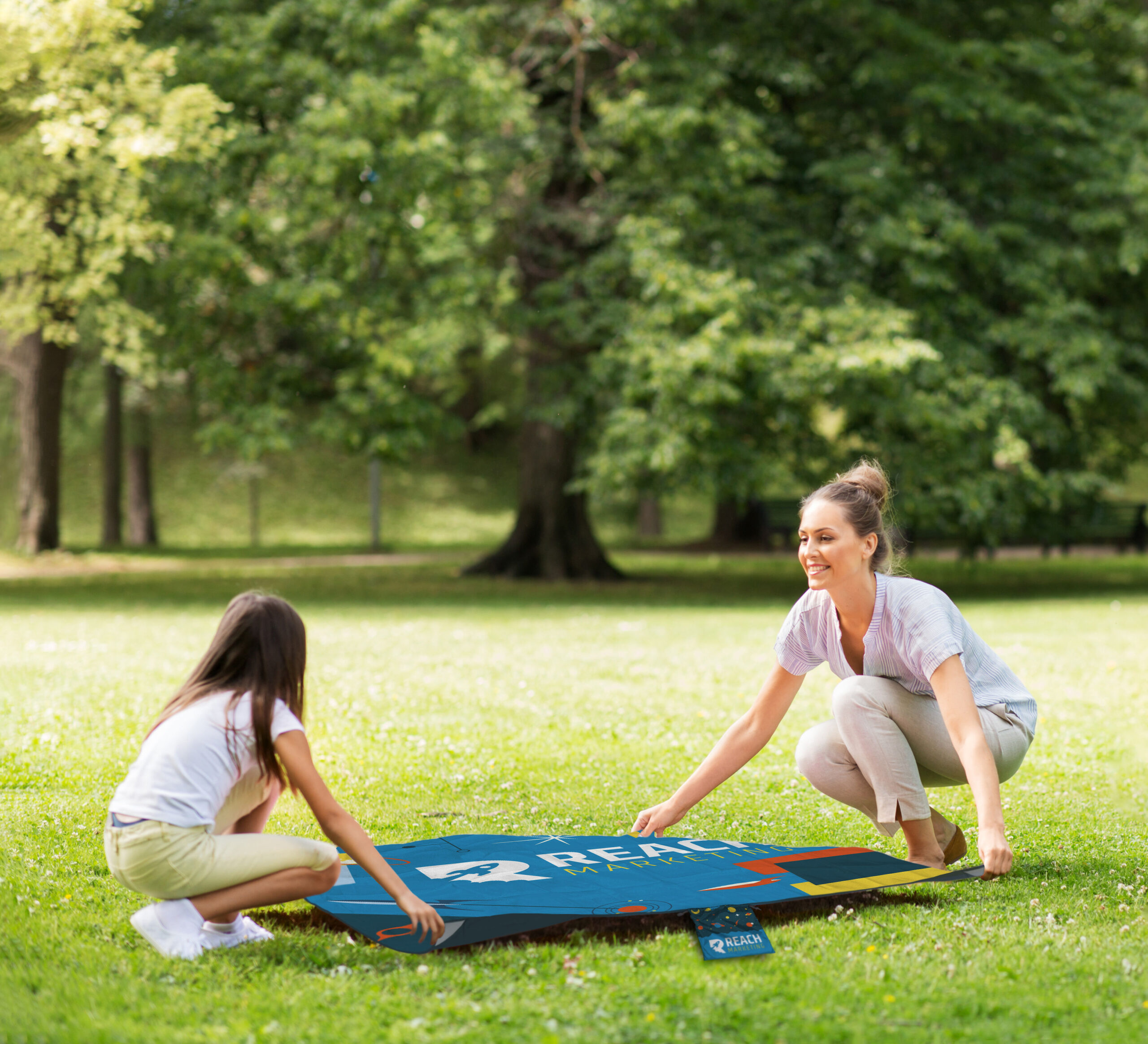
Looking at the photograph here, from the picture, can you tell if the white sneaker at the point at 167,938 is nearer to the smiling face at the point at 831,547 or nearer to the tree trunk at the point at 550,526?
the smiling face at the point at 831,547

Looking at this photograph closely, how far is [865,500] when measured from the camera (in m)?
4.98

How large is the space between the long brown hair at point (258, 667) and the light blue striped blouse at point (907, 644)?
2.00 metres

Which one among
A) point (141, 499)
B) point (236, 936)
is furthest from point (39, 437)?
point (236, 936)

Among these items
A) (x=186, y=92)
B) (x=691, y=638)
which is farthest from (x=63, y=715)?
(x=186, y=92)

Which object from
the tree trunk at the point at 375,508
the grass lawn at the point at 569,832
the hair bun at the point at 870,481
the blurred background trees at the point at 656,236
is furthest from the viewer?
the tree trunk at the point at 375,508

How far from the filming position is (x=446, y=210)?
17.7m

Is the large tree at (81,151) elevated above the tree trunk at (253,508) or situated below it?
above

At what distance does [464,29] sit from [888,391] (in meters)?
7.59

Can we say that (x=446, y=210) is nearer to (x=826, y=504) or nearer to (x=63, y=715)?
(x=63, y=715)

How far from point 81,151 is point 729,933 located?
1184cm

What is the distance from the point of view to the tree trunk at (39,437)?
26781 mm

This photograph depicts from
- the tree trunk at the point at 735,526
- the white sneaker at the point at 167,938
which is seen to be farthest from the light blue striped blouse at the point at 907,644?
the tree trunk at the point at 735,526

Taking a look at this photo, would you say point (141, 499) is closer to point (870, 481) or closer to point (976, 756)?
point (870, 481)

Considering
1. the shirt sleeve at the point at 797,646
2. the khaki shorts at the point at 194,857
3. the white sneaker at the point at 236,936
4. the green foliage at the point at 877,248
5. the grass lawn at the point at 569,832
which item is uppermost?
the green foliage at the point at 877,248
